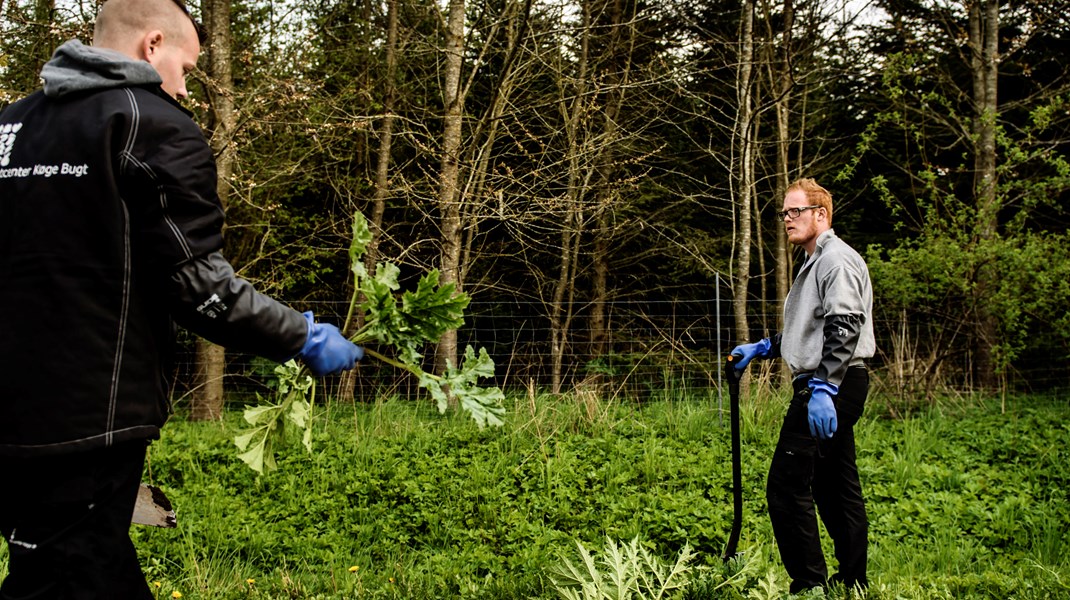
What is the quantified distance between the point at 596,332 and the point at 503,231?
343 cm

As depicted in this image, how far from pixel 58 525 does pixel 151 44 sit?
1.28m

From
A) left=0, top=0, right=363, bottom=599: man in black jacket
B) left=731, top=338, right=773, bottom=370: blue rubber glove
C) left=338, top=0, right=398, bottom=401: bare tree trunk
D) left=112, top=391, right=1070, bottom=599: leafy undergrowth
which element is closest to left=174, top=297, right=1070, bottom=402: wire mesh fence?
left=112, top=391, right=1070, bottom=599: leafy undergrowth

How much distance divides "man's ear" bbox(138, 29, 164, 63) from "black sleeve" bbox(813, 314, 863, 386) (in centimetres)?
295

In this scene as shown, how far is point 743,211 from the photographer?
9.37 meters

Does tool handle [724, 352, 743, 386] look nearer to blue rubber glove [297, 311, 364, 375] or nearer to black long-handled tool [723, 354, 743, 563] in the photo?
black long-handled tool [723, 354, 743, 563]

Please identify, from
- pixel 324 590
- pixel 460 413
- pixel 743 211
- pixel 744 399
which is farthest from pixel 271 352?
pixel 743 211

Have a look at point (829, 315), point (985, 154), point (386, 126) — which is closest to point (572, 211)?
point (386, 126)

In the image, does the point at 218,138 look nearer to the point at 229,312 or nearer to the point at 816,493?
the point at 229,312

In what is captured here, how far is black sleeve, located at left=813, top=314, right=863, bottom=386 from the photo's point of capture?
359 cm

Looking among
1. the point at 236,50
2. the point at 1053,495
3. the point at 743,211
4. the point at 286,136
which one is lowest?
the point at 1053,495

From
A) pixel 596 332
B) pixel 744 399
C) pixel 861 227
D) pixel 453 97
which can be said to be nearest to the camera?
pixel 744 399

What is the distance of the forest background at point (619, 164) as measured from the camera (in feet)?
26.1

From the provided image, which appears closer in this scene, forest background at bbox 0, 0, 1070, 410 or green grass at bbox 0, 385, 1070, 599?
green grass at bbox 0, 385, 1070, 599

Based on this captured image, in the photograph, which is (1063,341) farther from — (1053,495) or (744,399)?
(744,399)
